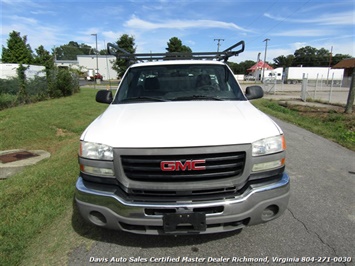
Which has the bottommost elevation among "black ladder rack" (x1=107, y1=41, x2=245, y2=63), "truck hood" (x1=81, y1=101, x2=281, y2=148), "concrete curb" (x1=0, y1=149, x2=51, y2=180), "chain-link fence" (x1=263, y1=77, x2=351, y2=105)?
"concrete curb" (x1=0, y1=149, x2=51, y2=180)

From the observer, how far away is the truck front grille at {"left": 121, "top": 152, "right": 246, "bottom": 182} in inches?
91.2

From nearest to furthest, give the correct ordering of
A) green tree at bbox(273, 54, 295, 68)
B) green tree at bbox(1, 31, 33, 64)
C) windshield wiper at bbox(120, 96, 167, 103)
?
windshield wiper at bbox(120, 96, 167, 103) < green tree at bbox(1, 31, 33, 64) < green tree at bbox(273, 54, 295, 68)

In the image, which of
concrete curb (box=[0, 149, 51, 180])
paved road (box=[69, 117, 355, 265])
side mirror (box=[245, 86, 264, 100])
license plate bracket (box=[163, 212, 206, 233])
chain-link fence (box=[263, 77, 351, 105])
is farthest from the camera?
chain-link fence (box=[263, 77, 351, 105])

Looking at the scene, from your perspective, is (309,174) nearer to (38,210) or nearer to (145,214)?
(145,214)

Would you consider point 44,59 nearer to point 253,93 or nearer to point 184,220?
point 253,93

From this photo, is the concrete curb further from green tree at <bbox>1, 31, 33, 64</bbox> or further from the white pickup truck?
green tree at <bbox>1, 31, 33, 64</bbox>

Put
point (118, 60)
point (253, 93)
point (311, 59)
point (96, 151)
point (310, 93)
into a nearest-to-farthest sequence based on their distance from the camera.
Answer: point (96, 151) → point (253, 93) → point (118, 60) → point (310, 93) → point (311, 59)

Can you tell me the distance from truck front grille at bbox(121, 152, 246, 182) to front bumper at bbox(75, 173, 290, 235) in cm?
21

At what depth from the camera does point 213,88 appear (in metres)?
3.84

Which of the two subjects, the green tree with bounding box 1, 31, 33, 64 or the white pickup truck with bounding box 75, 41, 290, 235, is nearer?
the white pickup truck with bounding box 75, 41, 290, 235

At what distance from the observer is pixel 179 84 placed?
3.91m

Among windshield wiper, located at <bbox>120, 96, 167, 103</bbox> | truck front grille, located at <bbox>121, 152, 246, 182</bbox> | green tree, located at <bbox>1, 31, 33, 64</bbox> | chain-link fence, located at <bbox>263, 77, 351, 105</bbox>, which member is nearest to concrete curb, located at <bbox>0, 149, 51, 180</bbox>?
windshield wiper, located at <bbox>120, 96, 167, 103</bbox>

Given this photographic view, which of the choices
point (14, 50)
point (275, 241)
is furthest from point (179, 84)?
point (14, 50)

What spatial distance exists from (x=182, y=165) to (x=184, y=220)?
0.46m
